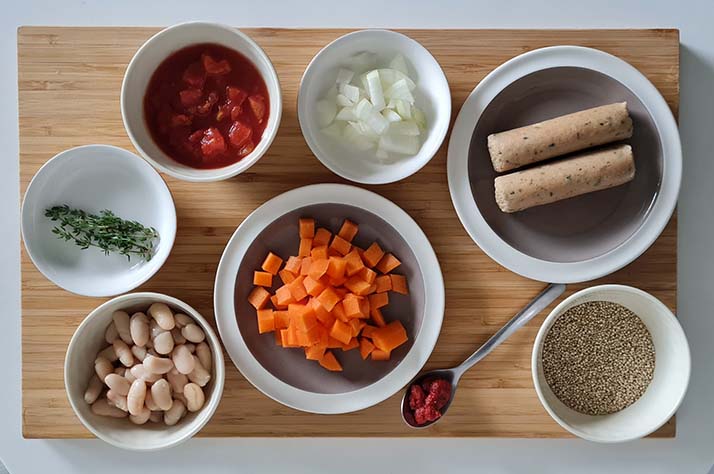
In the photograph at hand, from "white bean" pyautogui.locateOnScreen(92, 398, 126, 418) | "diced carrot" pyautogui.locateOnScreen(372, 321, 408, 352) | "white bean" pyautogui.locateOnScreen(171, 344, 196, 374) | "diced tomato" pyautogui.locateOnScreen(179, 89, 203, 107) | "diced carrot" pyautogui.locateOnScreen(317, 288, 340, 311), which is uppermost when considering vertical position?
"diced tomato" pyautogui.locateOnScreen(179, 89, 203, 107)

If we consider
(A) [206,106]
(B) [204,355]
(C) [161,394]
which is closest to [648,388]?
(B) [204,355]

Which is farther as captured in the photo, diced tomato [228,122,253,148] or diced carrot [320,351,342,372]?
diced carrot [320,351,342,372]

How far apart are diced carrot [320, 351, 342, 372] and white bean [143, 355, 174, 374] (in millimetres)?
428

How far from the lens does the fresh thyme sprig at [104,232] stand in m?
1.86

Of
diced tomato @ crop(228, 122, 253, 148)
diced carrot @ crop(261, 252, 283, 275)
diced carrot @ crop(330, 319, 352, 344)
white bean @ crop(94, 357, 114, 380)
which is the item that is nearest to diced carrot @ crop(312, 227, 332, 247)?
diced carrot @ crop(261, 252, 283, 275)

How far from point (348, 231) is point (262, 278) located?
28 centimetres

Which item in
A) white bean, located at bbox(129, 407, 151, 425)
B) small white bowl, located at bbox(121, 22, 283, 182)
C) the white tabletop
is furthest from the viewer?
the white tabletop

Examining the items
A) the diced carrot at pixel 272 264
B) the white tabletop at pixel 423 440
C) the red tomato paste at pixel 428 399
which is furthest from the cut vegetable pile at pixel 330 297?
the white tabletop at pixel 423 440

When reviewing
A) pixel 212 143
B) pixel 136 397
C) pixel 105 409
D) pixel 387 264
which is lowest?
pixel 105 409

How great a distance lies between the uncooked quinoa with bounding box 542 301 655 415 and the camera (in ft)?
6.55

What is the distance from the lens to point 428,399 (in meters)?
1.94

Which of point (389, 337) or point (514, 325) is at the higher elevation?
point (514, 325)

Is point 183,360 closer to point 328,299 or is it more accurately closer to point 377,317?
point 328,299

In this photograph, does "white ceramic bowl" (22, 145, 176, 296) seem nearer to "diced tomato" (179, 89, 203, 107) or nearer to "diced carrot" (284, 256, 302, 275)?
"diced tomato" (179, 89, 203, 107)
